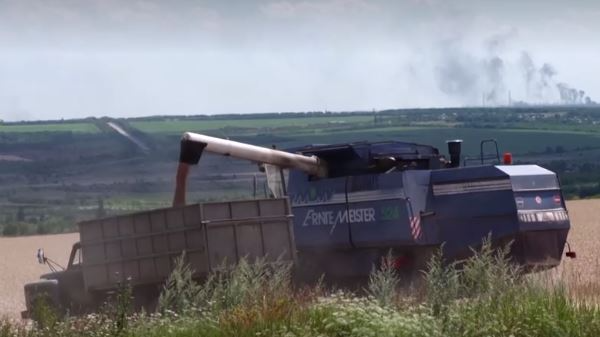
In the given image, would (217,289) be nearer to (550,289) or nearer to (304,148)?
(550,289)

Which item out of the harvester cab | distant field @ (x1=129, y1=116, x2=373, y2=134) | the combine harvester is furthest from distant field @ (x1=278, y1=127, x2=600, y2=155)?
the harvester cab

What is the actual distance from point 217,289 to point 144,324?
181cm

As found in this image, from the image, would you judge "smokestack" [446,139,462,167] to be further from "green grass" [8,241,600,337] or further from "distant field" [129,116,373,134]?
"distant field" [129,116,373,134]

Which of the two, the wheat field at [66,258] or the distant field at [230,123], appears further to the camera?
the distant field at [230,123]

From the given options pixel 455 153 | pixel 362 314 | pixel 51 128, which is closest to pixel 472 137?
pixel 51 128

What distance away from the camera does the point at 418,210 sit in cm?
2111

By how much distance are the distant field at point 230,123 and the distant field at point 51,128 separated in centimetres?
225

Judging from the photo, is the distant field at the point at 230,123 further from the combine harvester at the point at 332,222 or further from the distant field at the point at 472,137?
the combine harvester at the point at 332,222

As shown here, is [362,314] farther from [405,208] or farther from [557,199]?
[557,199]

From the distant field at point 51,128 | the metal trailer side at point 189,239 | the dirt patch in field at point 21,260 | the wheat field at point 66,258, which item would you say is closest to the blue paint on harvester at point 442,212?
the wheat field at point 66,258

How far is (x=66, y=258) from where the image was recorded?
33.1 meters

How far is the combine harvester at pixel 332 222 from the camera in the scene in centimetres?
1916

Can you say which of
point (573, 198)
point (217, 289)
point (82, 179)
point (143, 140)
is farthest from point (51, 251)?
point (573, 198)

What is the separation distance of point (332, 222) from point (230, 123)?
44.2 meters
